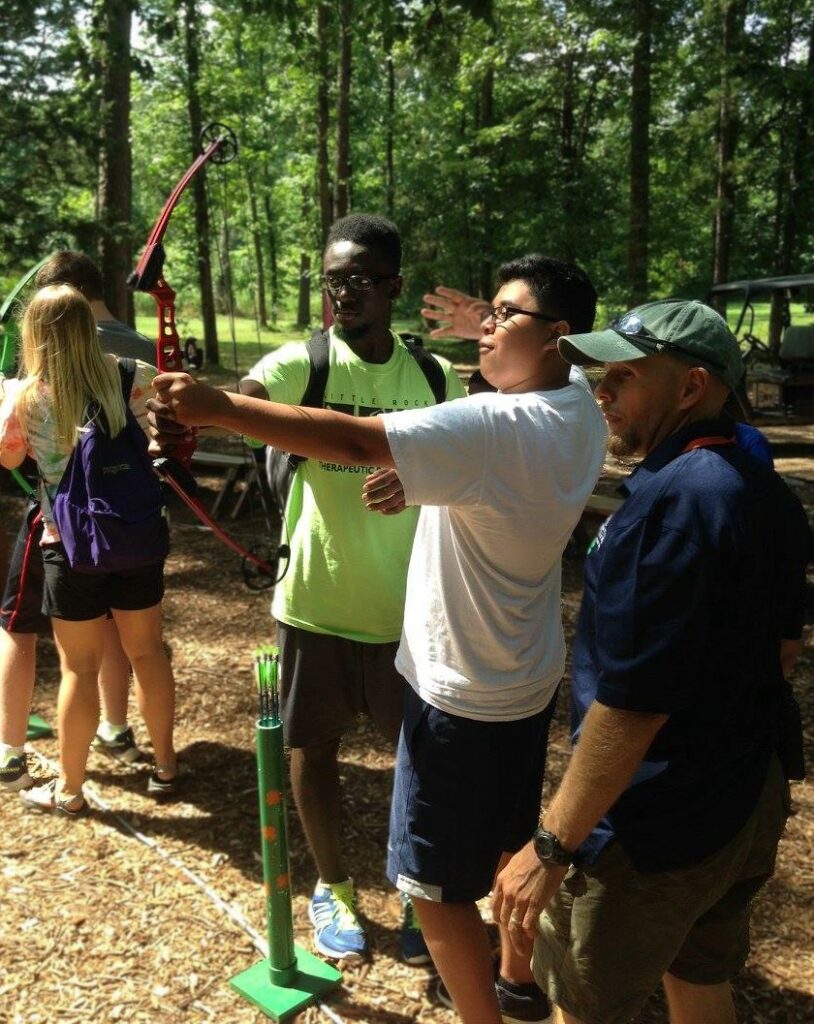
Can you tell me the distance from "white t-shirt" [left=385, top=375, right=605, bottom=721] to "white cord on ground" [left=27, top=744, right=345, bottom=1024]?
1213mm

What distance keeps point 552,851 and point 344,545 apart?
1.16 m

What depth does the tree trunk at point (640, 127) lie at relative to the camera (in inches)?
582

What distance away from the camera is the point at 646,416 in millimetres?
1666

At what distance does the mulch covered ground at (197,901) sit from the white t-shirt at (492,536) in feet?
3.83

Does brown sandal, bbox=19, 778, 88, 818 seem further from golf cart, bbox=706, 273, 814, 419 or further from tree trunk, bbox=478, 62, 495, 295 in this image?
tree trunk, bbox=478, 62, 495, 295

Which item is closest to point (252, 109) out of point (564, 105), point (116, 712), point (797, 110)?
point (564, 105)

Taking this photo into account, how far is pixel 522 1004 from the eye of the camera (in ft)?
7.97

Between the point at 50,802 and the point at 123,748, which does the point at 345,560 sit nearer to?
the point at 50,802

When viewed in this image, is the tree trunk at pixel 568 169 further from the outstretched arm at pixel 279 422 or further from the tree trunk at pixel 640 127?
the outstretched arm at pixel 279 422

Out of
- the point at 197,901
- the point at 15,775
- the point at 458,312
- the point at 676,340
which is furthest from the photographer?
the point at 15,775

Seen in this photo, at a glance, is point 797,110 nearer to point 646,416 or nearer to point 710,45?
point 710,45

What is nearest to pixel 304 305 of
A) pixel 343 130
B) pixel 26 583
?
pixel 343 130

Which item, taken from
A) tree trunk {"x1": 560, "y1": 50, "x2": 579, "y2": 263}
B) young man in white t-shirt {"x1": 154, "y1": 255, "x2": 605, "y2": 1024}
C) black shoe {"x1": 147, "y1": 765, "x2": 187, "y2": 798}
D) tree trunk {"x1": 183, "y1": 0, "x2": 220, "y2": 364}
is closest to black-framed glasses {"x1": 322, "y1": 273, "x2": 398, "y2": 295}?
young man in white t-shirt {"x1": 154, "y1": 255, "x2": 605, "y2": 1024}

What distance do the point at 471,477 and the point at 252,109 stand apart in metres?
28.9
